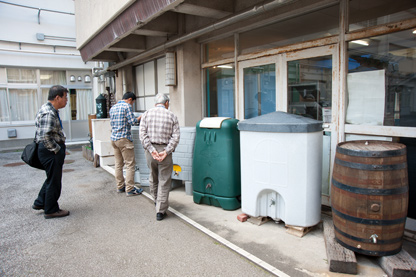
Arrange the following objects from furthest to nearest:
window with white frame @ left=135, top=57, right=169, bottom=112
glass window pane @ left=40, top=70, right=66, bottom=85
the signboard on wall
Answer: glass window pane @ left=40, top=70, right=66, bottom=85, window with white frame @ left=135, top=57, right=169, bottom=112, the signboard on wall

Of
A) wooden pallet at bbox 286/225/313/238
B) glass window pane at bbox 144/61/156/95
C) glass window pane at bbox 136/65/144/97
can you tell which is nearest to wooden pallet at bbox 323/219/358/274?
wooden pallet at bbox 286/225/313/238

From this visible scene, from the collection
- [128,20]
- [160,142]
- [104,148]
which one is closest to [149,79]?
[104,148]

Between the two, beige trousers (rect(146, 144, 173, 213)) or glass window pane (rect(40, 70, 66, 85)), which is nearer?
beige trousers (rect(146, 144, 173, 213))

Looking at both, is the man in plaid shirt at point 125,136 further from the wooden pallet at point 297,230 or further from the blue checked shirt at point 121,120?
the wooden pallet at point 297,230

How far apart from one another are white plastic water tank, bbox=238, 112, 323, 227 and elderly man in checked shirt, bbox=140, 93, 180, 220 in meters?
1.02

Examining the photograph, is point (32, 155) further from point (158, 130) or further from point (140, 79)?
point (140, 79)

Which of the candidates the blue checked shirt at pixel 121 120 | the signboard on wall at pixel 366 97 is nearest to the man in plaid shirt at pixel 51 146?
the blue checked shirt at pixel 121 120

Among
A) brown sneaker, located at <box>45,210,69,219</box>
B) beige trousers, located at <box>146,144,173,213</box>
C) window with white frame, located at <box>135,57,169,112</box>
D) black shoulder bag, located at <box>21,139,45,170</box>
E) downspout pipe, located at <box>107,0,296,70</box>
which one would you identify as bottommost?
brown sneaker, located at <box>45,210,69,219</box>

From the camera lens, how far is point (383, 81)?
3.66 metres

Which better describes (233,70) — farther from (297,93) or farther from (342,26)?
(342,26)

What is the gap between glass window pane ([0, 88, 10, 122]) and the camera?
1235 centimetres

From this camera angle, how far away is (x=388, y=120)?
11.9 feet

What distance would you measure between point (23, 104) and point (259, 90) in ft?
38.8

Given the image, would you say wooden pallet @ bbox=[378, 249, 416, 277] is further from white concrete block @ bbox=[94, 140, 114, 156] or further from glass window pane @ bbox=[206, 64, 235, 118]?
white concrete block @ bbox=[94, 140, 114, 156]
